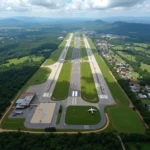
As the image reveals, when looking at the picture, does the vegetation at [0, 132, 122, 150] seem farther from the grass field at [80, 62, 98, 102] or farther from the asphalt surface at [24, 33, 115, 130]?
the grass field at [80, 62, 98, 102]

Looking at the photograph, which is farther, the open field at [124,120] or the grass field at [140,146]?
the open field at [124,120]

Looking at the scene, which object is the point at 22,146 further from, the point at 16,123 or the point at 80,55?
→ the point at 80,55

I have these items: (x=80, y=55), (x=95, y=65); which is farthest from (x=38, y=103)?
(x=80, y=55)

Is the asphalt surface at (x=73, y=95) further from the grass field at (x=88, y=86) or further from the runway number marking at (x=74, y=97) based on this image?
the grass field at (x=88, y=86)

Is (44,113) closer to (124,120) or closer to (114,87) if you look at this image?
(124,120)

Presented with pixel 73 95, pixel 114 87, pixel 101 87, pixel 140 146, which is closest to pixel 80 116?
pixel 73 95

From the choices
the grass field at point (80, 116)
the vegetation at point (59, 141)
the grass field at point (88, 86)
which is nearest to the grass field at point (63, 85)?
the grass field at point (88, 86)
